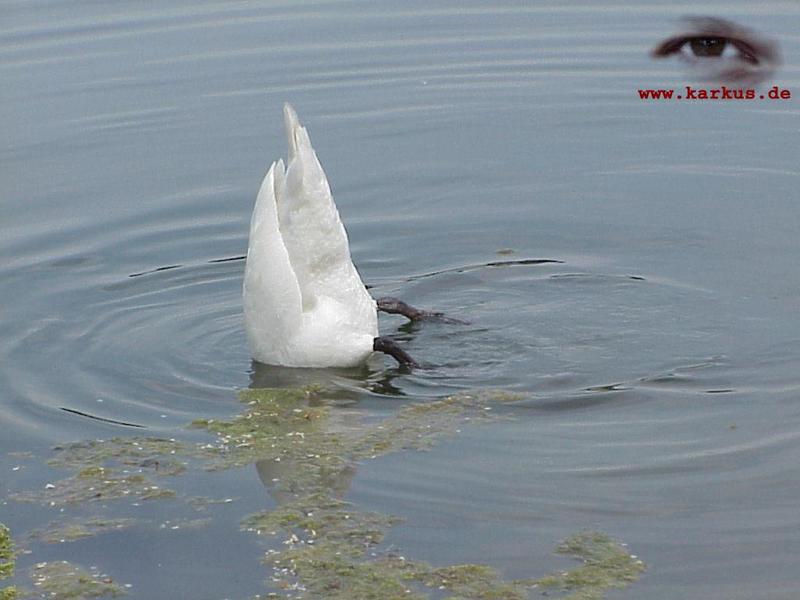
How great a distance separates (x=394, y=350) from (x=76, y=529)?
223 centimetres

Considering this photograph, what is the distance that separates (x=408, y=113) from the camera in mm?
12500

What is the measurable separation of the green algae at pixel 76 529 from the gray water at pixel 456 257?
86 mm

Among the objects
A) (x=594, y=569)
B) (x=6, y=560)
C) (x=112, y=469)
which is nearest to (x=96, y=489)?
(x=112, y=469)

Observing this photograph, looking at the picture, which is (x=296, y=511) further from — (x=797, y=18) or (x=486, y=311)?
(x=797, y=18)

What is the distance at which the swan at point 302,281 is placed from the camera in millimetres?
7840

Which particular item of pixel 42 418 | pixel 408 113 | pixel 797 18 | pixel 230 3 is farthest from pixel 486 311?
pixel 230 3

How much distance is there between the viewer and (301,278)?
318 inches

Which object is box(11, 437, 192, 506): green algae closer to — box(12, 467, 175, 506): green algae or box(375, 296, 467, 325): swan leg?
box(12, 467, 175, 506): green algae

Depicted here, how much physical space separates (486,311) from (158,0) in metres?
8.14

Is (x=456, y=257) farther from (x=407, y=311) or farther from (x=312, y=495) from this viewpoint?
(x=312, y=495)

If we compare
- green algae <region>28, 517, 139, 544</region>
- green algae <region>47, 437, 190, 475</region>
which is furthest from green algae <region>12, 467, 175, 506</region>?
green algae <region>28, 517, 139, 544</region>

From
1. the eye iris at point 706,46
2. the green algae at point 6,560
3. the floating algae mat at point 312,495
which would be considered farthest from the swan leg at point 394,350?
the eye iris at point 706,46

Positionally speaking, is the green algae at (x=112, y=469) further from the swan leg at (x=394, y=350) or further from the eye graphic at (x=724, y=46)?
the eye graphic at (x=724, y=46)

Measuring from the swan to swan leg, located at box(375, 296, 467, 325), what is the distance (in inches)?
10.5
